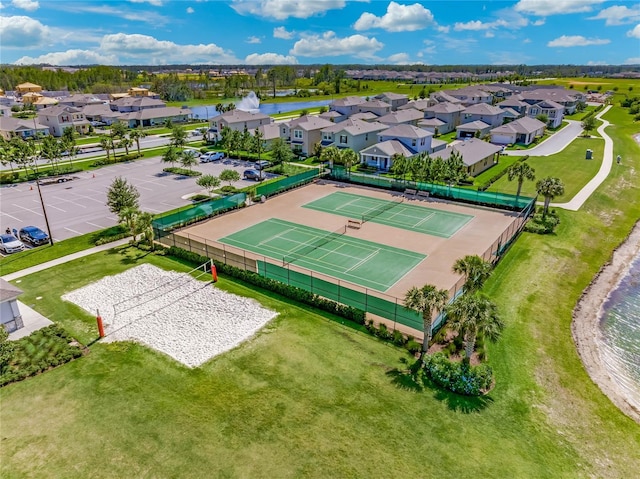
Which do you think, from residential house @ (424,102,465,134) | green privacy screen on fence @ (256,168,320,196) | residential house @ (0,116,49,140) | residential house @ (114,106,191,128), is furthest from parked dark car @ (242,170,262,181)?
residential house @ (114,106,191,128)

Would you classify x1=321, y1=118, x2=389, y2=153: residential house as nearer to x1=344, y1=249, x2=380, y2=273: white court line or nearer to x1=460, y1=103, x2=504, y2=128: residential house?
x1=460, y1=103, x2=504, y2=128: residential house

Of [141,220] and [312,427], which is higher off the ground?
[141,220]

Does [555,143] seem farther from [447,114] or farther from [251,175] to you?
[251,175]

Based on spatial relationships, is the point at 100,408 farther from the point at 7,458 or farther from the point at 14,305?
the point at 14,305

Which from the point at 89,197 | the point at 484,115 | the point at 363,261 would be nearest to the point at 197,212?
the point at 89,197

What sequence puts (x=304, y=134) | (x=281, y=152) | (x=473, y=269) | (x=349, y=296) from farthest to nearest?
(x=304, y=134)
(x=281, y=152)
(x=349, y=296)
(x=473, y=269)

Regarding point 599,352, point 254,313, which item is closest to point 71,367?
point 254,313
